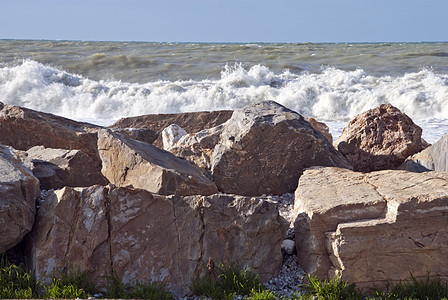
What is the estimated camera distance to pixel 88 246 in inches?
143

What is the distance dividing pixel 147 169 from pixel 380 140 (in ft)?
8.42

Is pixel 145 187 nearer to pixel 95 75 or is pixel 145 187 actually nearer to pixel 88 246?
pixel 88 246

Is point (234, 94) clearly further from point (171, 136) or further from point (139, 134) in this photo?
point (139, 134)

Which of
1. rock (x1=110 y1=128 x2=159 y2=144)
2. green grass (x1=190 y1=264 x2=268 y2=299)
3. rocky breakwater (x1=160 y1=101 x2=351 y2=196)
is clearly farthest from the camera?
rock (x1=110 y1=128 x2=159 y2=144)

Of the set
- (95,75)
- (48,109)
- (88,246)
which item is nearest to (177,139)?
(88,246)

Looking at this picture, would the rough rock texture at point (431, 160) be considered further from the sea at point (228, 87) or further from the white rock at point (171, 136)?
the sea at point (228, 87)

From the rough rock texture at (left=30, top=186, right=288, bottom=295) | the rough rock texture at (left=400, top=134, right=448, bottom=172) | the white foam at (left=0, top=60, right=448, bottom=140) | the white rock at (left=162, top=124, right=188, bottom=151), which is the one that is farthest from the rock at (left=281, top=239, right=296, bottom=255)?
the white foam at (left=0, top=60, right=448, bottom=140)

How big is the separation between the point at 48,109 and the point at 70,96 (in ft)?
2.55

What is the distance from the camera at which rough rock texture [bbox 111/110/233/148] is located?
7.05 metres

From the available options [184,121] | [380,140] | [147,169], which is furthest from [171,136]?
[380,140]

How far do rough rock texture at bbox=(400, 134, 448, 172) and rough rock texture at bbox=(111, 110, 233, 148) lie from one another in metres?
2.66

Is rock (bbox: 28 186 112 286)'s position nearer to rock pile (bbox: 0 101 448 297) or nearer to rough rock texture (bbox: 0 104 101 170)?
rock pile (bbox: 0 101 448 297)

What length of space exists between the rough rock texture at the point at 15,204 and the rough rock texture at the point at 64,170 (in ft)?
1.90

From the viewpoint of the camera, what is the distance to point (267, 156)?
4.83 meters
